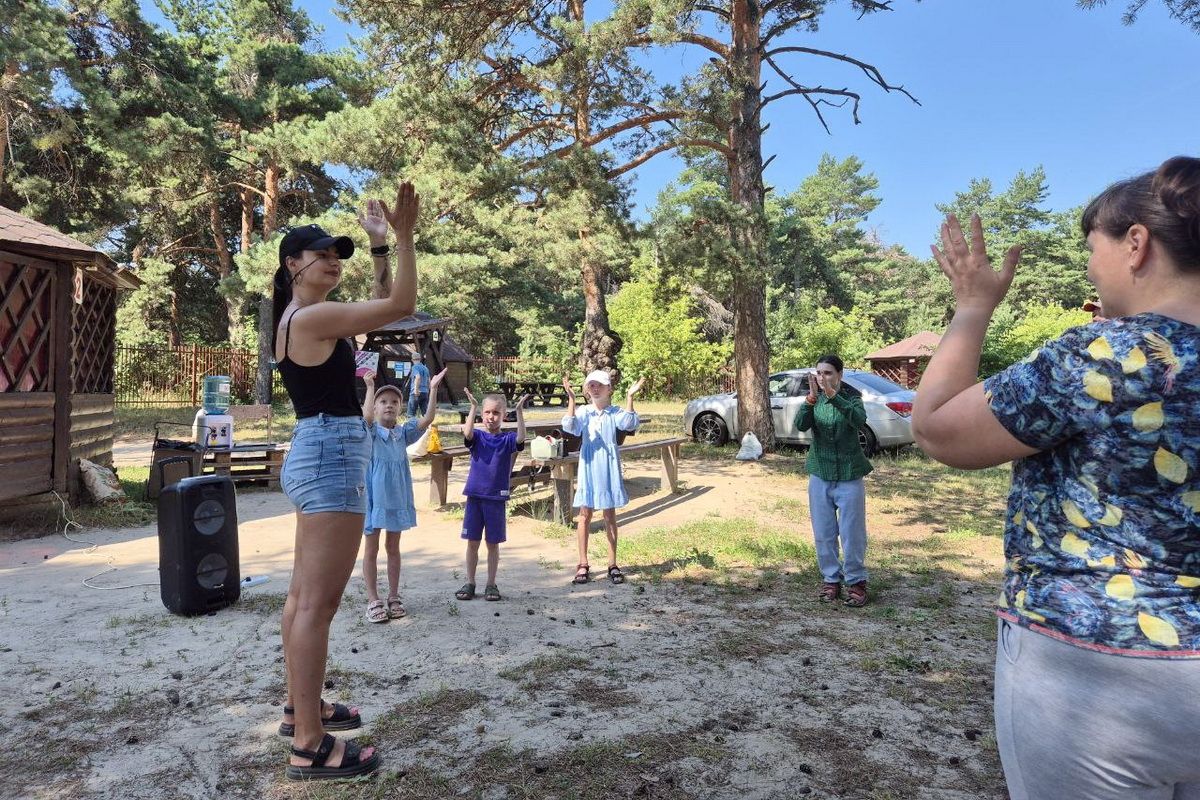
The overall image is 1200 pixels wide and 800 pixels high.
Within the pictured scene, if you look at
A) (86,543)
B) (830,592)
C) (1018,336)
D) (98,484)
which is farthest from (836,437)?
(1018,336)

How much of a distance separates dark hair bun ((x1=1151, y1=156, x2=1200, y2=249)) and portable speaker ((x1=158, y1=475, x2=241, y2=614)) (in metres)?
5.27

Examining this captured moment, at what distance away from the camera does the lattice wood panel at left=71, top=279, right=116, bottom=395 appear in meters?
9.51

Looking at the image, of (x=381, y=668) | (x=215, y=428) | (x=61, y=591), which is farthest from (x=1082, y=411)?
(x=215, y=428)

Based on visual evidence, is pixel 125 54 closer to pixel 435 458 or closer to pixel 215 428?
pixel 215 428

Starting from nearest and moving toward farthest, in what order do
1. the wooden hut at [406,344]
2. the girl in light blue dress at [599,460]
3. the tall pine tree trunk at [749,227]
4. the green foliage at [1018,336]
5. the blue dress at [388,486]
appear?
the blue dress at [388,486] → the girl in light blue dress at [599,460] → the tall pine tree trunk at [749,227] → the green foliage at [1018,336] → the wooden hut at [406,344]

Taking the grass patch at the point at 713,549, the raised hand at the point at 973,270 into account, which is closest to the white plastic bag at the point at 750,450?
the grass patch at the point at 713,549

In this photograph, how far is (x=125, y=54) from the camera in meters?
18.7

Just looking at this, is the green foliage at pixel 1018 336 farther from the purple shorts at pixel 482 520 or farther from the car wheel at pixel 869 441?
the purple shorts at pixel 482 520

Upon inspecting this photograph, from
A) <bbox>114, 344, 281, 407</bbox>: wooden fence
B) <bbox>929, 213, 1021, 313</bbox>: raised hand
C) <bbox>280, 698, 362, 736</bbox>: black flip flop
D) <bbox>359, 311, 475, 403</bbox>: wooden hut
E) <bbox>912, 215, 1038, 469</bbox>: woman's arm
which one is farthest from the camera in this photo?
<bbox>114, 344, 281, 407</bbox>: wooden fence

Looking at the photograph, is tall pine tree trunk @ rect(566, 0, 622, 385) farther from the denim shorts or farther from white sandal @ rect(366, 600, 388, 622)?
the denim shorts

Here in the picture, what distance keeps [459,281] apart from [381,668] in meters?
17.4

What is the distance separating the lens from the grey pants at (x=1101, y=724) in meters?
1.09

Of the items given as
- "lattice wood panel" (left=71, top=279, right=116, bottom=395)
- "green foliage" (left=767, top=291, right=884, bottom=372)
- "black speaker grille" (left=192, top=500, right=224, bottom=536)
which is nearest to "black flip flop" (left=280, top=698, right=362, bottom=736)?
"black speaker grille" (left=192, top=500, right=224, bottom=536)

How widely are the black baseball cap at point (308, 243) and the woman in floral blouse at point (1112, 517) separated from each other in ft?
7.45
